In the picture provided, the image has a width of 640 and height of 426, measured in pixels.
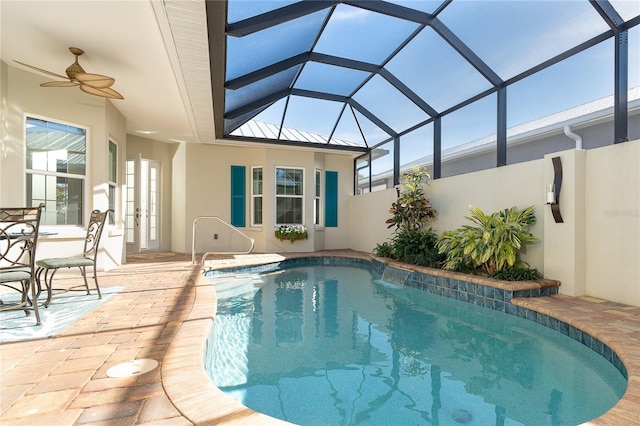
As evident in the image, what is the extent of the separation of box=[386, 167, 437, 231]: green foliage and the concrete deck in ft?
10.9

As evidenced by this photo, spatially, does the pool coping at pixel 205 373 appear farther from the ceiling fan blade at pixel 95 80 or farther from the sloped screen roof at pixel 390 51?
the sloped screen roof at pixel 390 51

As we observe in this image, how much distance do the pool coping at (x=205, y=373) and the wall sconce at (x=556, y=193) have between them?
1.20 m

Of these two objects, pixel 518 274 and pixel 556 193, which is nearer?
pixel 556 193

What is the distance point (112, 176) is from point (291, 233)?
4.49 m

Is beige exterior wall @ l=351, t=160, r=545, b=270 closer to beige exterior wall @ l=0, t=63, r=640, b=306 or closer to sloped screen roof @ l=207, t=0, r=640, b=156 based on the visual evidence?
beige exterior wall @ l=0, t=63, r=640, b=306

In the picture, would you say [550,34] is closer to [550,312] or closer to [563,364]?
[550,312]

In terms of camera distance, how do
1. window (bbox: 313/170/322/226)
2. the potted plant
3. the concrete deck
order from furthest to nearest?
window (bbox: 313/170/322/226)
the potted plant
the concrete deck

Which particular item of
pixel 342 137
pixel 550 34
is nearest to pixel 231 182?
pixel 342 137

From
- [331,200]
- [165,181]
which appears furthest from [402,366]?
[165,181]

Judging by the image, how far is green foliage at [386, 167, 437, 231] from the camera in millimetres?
7051

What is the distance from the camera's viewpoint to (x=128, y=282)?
476 centimetres

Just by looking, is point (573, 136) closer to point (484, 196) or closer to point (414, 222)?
point (484, 196)

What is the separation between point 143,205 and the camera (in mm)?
8789

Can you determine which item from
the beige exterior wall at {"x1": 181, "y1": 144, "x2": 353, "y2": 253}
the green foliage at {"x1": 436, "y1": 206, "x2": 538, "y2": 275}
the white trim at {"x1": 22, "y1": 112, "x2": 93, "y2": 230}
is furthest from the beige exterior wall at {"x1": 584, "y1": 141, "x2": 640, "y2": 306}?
→ the white trim at {"x1": 22, "y1": 112, "x2": 93, "y2": 230}
